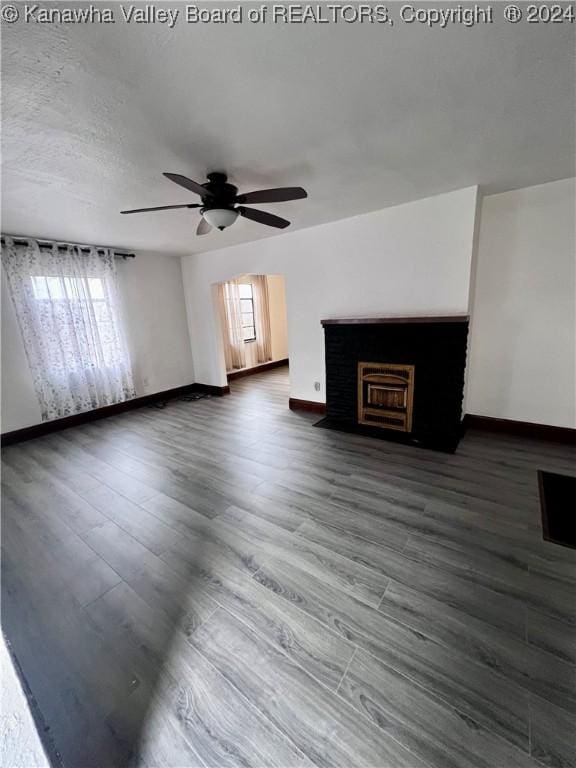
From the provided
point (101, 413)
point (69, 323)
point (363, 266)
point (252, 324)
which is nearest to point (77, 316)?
point (69, 323)

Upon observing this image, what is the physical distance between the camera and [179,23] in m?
1.06

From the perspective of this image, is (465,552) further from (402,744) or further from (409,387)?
(409,387)

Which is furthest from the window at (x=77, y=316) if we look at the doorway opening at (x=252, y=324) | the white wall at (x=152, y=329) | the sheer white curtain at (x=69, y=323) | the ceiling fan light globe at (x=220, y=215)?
the ceiling fan light globe at (x=220, y=215)

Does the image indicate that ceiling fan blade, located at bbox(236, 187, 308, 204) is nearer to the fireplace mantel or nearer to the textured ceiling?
the textured ceiling

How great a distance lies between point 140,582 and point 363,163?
3.02 m

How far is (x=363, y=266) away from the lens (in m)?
3.38

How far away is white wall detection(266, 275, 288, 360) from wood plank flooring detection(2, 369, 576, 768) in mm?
4814

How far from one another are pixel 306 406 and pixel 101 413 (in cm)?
Result: 299

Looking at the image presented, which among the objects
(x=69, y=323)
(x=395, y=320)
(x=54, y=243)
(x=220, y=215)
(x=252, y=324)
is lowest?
(x=252, y=324)

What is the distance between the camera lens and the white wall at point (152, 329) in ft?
12.4

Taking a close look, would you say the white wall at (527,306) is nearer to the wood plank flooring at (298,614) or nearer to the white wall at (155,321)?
the wood plank flooring at (298,614)

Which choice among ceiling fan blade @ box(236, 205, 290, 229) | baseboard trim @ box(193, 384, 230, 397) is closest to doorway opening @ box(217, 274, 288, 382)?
baseboard trim @ box(193, 384, 230, 397)

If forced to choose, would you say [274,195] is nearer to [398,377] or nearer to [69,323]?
[398,377]

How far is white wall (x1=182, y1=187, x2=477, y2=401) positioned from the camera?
2.84 metres
